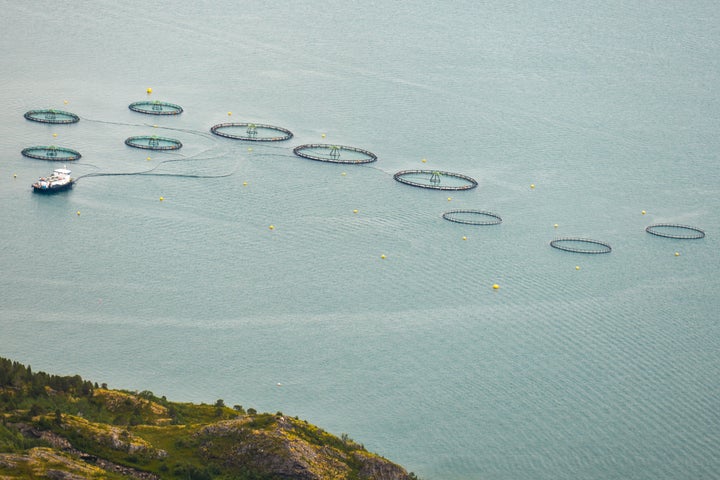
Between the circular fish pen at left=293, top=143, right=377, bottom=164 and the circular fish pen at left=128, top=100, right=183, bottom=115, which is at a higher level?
the circular fish pen at left=128, top=100, right=183, bottom=115

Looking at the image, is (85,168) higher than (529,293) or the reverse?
higher

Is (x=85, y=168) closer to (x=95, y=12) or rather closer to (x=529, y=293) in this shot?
(x=529, y=293)

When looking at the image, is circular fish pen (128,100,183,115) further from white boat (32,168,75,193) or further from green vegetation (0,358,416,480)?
green vegetation (0,358,416,480)

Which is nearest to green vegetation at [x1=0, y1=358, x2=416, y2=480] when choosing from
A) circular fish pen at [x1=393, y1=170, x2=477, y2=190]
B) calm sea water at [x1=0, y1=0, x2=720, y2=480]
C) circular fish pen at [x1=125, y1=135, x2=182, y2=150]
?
calm sea water at [x1=0, y1=0, x2=720, y2=480]

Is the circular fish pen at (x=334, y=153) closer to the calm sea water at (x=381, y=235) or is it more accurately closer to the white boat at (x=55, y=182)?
the calm sea water at (x=381, y=235)

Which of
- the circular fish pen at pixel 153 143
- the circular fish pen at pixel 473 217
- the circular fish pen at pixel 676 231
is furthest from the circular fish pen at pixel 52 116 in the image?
the circular fish pen at pixel 676 231

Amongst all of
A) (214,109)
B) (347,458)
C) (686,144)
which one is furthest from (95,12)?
(347,458)
